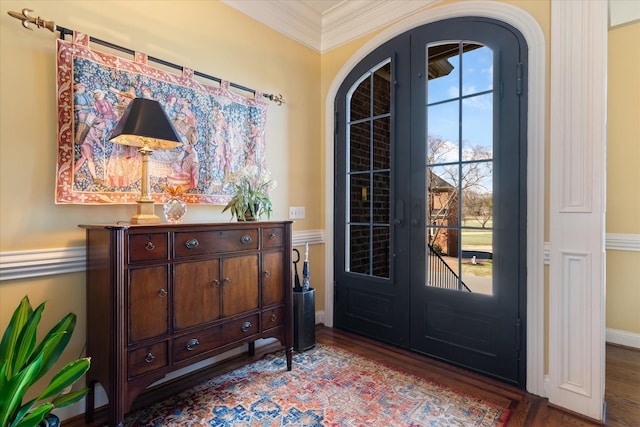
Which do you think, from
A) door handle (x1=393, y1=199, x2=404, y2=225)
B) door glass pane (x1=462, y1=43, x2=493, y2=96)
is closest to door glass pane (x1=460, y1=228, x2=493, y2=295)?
door handle (x1=393, y1=199, x2=404, y2=225)

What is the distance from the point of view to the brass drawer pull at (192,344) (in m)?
1.74

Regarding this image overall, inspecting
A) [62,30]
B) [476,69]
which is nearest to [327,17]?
[476,69]

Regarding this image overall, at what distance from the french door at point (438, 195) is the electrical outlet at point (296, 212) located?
34cm

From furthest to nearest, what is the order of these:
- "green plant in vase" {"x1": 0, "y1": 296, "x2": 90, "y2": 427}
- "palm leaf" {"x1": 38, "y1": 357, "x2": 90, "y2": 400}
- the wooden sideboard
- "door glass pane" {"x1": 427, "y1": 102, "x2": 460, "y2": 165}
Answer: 1. "door glass pane" {"x1": 427, "y1": 102, "x2": 460, "y2": 165}
2. the wooden sideboard
3. "palm leaf" {"x1": 38, "y1": 357, "x2": 90, "y2": 400}
4. "green plant in vase" {"x1": 0, "y1": 296, "x2": 90, "y2": 427}

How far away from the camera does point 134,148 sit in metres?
1.94

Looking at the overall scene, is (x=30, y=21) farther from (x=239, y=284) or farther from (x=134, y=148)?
(x=239, y=284)

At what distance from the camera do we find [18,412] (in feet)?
4.00

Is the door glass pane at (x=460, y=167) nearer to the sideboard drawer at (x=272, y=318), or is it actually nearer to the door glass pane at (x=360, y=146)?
the door glass pane at (x=360, y=146)

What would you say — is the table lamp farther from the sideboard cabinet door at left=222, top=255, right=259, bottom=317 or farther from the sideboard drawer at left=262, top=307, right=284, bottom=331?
the sideboard drawer at left=262, top=307, right=284, bottom=331

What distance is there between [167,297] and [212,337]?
376 mm

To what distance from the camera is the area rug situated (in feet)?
5.64

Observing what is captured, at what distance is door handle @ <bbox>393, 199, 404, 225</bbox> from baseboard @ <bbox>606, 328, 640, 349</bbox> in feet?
6.93

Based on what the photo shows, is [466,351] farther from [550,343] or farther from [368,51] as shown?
[368,51]

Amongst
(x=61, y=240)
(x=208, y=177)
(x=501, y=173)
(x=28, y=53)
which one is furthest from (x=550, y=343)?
(x=28, y=53)
